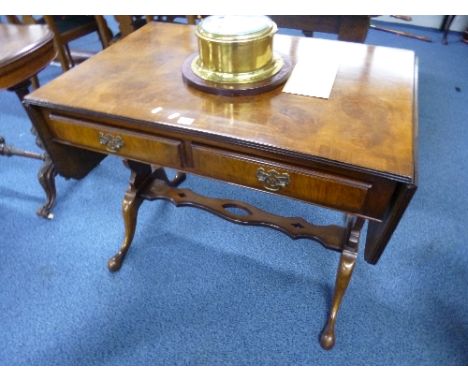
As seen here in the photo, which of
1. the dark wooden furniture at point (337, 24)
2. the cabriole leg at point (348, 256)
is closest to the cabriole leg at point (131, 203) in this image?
the cabriole leg at point (348, 256)

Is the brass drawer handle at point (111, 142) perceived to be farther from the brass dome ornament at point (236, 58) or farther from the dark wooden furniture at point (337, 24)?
the dark wooden furniture at point (337, 24)

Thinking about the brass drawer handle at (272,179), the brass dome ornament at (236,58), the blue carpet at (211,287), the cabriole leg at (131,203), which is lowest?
the blue carpet at (211,287)

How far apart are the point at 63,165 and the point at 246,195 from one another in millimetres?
861

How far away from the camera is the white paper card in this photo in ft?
2.72

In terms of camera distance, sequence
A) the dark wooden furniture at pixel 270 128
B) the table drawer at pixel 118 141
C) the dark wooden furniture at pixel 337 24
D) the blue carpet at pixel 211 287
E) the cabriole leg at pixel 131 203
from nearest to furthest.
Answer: the dark wooden furniture at pixel 270 128
the table drawer at pixel 118 141
the blue carpet at pixel 211 287
the cabriole leg at pixel 131 203
the dark wooden furniture at pixel 337 24

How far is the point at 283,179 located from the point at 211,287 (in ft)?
2.24

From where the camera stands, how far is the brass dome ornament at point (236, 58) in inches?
29.9

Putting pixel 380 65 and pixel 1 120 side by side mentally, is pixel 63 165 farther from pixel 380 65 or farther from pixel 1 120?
pixel 1 120

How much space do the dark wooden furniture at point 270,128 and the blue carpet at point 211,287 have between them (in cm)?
22

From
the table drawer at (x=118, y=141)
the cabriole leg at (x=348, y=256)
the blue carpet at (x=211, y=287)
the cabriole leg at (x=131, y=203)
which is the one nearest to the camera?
the table drawer at (x=118, y=141)

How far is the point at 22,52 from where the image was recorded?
3.64 feet

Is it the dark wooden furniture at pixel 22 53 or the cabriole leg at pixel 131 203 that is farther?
the cabriole leg at pixel 131 203

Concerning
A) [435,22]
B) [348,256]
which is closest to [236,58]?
[348,256]

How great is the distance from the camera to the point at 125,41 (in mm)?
1097
